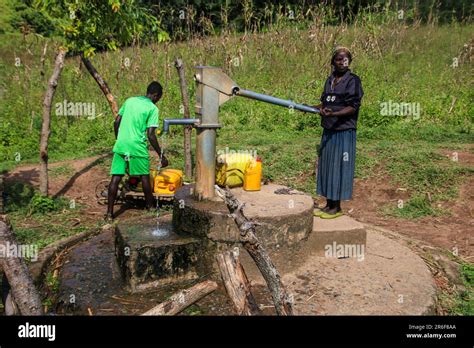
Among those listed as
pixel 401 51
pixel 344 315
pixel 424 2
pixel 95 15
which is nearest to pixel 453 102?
pixel 401 51

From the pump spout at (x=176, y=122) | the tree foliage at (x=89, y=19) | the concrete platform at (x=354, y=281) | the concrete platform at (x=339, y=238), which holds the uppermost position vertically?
the tree foliage at (x=89, y=19)

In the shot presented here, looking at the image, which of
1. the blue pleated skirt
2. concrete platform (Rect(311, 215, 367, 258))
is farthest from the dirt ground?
the blue pleated skirt

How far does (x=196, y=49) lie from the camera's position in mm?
11305

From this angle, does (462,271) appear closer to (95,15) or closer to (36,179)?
(95,15)

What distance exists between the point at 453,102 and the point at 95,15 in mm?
6162

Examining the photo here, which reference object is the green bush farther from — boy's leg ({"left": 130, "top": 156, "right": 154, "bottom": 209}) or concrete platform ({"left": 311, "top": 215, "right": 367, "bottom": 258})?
concrete platform ({"left": 311, "top": 215, "right": 367, "bottom": 258})

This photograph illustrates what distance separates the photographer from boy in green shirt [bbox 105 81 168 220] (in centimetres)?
509

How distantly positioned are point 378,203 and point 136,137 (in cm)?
285

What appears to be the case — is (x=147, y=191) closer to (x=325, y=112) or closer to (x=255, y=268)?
(x=255, y=268)

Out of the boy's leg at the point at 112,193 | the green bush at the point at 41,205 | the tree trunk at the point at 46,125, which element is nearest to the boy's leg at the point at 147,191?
the boy's leg at the point at 112,193

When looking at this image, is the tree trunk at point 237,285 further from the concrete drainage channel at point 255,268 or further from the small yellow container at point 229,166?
the small yellow container at point 229,166

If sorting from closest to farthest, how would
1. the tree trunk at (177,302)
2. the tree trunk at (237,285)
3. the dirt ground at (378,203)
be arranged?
the tree trunk at (237,285) < the tree trunk at (177,302) < the dirt ground at (378,203)

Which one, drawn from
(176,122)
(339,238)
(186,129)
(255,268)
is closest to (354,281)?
(339,238)

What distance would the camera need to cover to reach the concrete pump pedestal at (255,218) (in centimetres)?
354
